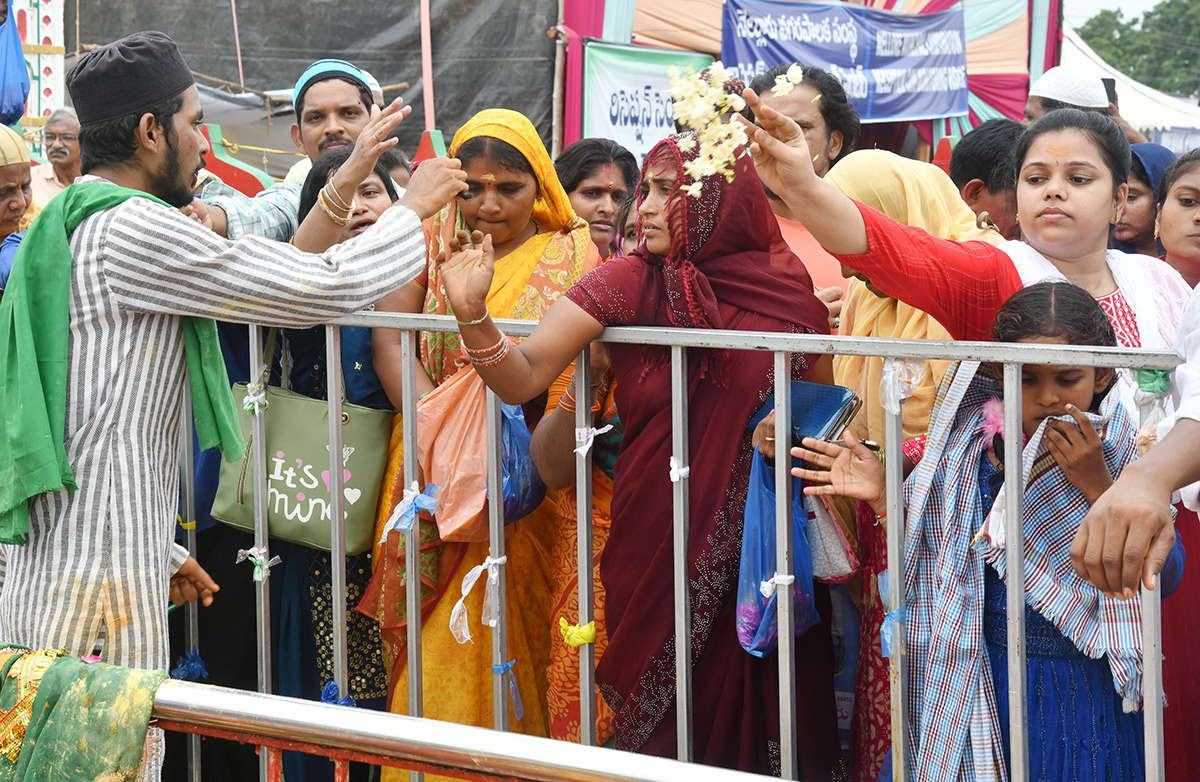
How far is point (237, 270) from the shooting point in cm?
227

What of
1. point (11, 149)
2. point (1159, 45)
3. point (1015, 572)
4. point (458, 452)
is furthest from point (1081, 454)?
point (1159, 45)

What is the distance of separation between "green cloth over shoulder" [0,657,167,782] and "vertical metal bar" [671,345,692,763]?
1153 mm

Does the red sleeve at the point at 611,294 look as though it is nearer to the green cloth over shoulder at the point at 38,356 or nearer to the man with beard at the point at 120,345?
the man with beard at the point at 120,345

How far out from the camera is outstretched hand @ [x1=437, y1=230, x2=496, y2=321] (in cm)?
255

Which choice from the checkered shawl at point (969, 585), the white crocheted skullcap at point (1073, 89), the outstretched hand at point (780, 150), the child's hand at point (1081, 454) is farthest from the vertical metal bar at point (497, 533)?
the white crocheted skullcap at point (1073, 89)

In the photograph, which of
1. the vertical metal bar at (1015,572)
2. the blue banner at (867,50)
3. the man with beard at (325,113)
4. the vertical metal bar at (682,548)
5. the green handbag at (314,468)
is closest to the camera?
the vertical metal bar at (1015,572)

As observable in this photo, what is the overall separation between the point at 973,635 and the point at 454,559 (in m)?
1.38

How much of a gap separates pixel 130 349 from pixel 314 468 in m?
0.82

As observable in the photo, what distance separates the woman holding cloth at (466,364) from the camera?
298 cm

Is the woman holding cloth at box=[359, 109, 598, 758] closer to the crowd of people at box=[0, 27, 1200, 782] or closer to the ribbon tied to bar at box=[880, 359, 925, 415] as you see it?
the crowd of people at box=[0, 27, 1200, 782]

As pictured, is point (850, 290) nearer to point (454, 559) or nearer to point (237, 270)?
point (454, 559)

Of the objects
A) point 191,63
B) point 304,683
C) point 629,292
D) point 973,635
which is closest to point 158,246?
point 629,292

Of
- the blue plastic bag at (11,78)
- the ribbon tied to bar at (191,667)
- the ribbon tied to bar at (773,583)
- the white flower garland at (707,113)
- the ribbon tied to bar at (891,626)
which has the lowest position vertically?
the ribbon tied to bar at (191,667)

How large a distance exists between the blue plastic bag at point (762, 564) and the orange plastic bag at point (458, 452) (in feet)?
2.46
